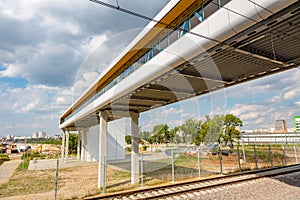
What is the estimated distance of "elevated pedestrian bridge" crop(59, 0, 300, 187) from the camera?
384 cm

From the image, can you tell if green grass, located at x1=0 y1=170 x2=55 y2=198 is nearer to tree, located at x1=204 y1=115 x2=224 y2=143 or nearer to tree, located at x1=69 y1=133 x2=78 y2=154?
tree, located at x1=204 y1=115 x2=224 y2=143

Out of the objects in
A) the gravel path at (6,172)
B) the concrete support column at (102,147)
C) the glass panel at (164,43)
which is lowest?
the gravel path at (6,172)

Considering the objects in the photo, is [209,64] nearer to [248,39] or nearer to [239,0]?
[248,39]

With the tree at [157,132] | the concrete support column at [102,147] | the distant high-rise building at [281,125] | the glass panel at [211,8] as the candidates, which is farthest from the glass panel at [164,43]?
the distant high-rise building at [281,125]

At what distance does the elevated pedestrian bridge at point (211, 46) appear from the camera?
384 cm

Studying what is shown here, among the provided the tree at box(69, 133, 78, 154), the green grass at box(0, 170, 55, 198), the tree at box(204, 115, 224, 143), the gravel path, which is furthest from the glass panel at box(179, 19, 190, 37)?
the tree at box(69, 133, 78, 154)

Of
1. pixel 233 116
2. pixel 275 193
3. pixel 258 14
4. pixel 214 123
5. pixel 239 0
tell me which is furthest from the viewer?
pixel 233 116

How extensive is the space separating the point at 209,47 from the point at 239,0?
3.63 feet

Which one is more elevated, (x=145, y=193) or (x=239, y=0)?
(x=239, y=0)

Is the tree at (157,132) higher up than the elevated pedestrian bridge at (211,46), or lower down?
lower down

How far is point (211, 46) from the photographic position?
4.57 metres

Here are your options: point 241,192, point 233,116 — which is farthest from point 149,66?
point 233,116

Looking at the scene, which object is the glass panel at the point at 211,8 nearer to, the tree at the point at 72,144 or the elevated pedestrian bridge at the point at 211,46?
the elevated pedestrian bridge at the point at 211,46

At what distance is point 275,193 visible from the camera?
6992mm
